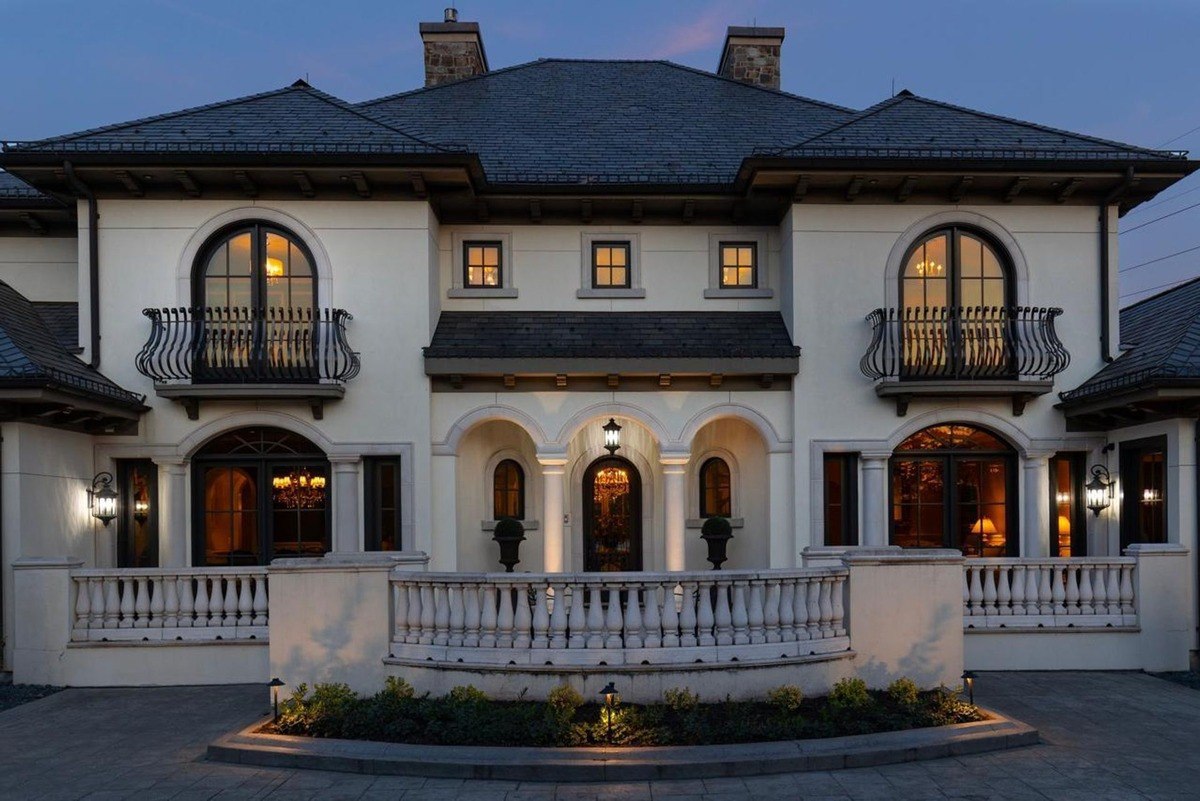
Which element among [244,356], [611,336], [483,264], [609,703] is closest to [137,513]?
[244,356]

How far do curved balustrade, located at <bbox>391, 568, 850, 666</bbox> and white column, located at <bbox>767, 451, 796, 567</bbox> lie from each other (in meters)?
5.03

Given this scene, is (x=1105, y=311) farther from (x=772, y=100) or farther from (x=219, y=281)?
(x=219, y=281)

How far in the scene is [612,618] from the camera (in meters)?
8.23

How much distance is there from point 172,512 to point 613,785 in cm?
930

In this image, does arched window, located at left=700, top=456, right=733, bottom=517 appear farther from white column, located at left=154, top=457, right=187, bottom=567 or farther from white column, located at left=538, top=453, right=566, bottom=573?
white column, located at left=154, top=457, right=187, bottom=567

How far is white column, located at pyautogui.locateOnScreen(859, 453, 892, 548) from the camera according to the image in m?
13.6

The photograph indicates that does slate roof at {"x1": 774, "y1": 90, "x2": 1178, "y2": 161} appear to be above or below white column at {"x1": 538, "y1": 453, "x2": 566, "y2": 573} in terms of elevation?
above

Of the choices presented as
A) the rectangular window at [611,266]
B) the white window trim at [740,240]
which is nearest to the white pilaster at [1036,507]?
the white window trim at [740,240]

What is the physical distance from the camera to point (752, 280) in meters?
14.8

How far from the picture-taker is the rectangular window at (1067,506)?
13859mm

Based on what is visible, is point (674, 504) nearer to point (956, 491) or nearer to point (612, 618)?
point (956, 491)

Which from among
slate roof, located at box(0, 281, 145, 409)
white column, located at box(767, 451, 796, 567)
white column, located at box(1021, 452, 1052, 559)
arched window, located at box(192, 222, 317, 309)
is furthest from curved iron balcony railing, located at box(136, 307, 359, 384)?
white column, located at box(1021, 452, 1052, 559)

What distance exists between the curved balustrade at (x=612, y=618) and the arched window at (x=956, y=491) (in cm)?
597

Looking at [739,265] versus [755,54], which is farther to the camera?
[755,54]
